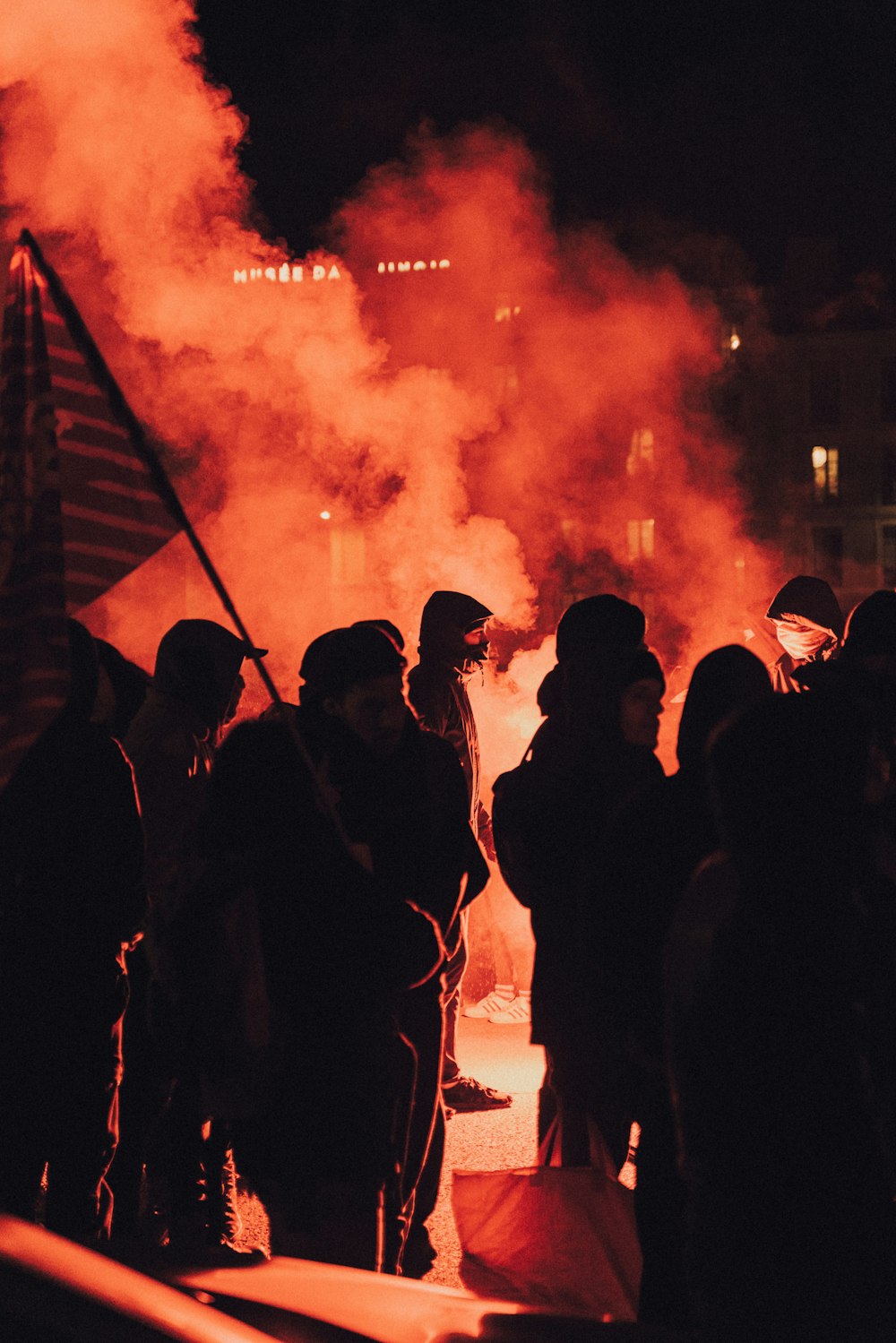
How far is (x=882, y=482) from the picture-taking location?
177 ft

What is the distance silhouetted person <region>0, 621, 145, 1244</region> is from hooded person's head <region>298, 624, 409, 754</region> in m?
0.53

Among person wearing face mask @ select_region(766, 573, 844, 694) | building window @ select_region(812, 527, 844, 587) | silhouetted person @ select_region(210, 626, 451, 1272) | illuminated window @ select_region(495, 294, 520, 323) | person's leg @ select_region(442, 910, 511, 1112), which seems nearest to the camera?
silhouetted person @ select_region(210, 626, 451, 1272)

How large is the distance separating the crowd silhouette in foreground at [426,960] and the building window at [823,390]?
50.0 meters

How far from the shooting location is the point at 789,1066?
2.24 metres

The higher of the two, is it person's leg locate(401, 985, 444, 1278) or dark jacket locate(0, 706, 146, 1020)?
dark jacket locate(0, 706, 146, 1020)

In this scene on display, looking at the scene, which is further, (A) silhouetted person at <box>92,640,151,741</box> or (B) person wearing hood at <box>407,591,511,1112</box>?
(B) person wearing hood at <box>407,591,511,1112</box>

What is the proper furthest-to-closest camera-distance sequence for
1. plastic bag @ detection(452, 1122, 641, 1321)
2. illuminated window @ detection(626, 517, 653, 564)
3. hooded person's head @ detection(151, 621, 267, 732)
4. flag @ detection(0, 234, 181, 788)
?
illuminated window @ detection(626, 517, 653, 564), hooded person's head @ detection(151, 621, 267, 732), plastic bag @ detection(452, 1122, 641, 1321), flag @ detection(0, 234, 181, 788)

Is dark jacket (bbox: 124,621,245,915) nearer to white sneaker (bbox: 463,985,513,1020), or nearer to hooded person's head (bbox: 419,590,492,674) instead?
hooded person's head (bbox: 419,590,492,674)

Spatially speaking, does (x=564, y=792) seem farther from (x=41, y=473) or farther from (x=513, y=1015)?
(x=513, y=1015)

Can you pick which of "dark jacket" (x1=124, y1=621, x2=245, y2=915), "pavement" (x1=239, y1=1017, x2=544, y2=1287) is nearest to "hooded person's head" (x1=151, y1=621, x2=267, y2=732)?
"dark jacket" (x1=124, y1=621, x2=245, y2=915)

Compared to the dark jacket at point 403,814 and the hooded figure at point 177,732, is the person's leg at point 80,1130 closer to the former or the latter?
the dark jacket at point 403,814

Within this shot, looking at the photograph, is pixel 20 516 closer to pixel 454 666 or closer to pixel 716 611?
pixel 454 666

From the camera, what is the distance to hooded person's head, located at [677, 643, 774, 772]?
3520 mm

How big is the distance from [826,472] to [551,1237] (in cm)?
5243
